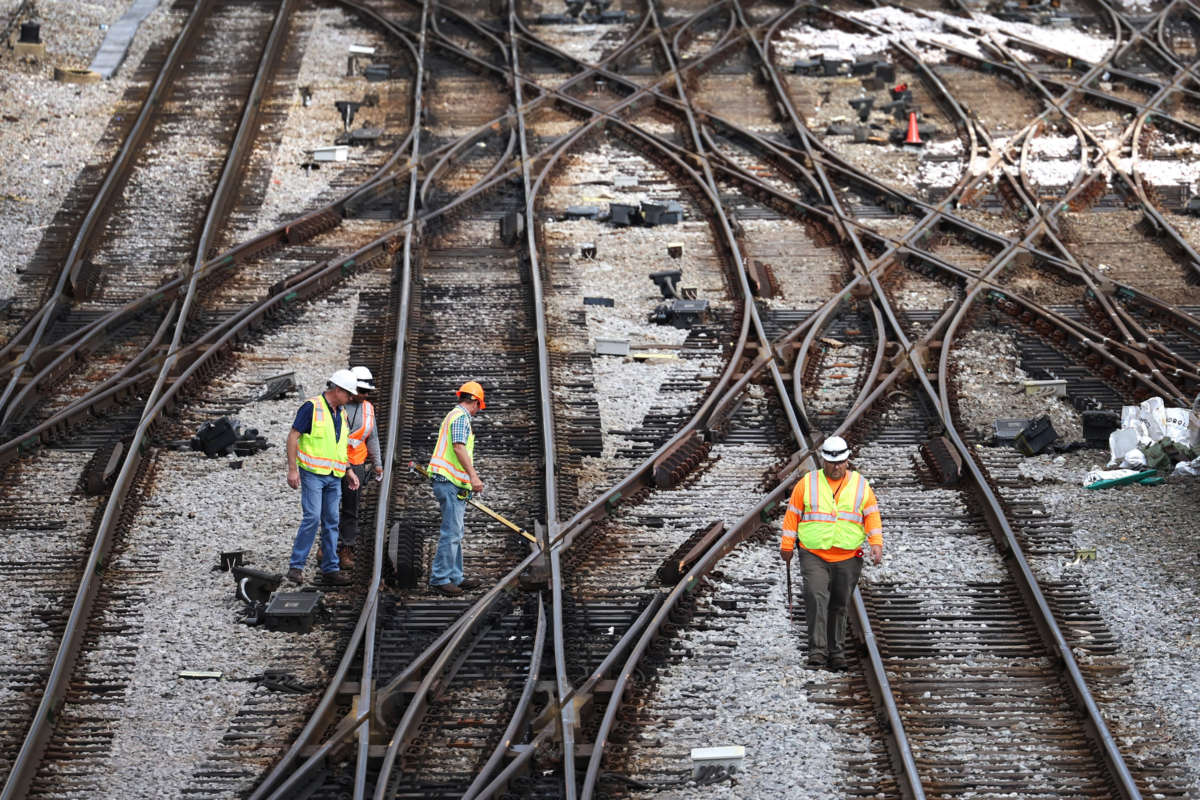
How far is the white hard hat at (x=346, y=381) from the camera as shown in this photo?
37.3 ft

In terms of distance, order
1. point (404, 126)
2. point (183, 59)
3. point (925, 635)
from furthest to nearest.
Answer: point (183, 59) → point (404, 126) → point (925, 635)

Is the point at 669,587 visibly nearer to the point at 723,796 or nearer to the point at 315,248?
the point at 723,796

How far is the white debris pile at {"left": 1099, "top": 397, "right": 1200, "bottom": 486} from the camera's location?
13.3 metres

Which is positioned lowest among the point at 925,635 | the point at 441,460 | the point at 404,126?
the point at 925,635

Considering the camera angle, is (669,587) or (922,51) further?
(922,51)

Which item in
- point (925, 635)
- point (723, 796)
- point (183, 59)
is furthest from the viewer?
point (183, 59)

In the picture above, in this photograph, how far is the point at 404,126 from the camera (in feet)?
70.9

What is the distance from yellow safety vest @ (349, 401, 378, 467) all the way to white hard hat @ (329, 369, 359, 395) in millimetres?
296

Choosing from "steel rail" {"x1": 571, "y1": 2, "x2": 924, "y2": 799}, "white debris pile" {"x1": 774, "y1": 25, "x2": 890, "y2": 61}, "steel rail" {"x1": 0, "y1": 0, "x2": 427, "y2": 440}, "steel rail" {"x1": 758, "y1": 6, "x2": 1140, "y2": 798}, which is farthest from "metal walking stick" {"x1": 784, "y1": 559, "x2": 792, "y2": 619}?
"white debris pile" {"x1": 774, "y1": 25, "x2": 890, "y2": 61}

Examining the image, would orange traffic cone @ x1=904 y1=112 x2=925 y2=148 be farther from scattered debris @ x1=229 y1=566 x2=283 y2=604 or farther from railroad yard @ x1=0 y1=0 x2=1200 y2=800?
scattered debris @ x1=229 y1=566 x2=283 y2=604

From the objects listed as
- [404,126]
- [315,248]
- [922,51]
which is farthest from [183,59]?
[922,51]

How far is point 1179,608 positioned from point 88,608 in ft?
23.1

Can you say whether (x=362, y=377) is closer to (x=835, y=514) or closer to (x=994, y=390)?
(x=835, y=514)

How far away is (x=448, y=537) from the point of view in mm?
11414
